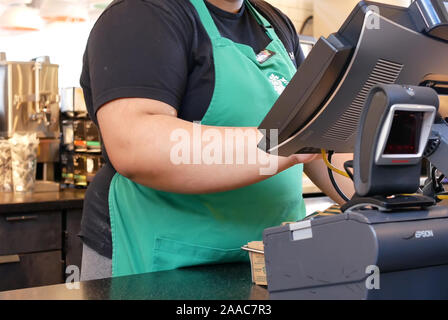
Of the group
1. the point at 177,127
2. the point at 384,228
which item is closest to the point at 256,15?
the point at 177,127

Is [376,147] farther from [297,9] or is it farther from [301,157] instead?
[297,9]

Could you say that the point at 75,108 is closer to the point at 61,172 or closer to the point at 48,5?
the point at 61,172

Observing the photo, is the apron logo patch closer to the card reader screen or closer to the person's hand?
the person's hand

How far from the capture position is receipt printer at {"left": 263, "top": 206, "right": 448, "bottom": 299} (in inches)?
27.9

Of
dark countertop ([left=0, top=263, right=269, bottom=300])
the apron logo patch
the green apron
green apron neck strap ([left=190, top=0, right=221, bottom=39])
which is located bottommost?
dark countertop ([left=0, top=263, right=269, bottom=300])

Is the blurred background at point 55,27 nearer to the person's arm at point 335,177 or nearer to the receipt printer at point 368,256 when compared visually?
the person's arm at point 335,177

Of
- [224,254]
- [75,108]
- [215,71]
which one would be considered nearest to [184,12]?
[215,71]

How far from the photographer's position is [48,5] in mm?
3887

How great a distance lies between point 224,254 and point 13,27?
307 centimetres

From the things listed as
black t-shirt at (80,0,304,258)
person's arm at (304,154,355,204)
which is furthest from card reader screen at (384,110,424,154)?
person's arm at (304,154,355,204)

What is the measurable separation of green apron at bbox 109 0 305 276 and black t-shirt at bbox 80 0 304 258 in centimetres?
Result: 3

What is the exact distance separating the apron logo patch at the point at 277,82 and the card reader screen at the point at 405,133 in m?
0.51

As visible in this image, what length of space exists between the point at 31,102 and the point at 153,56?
84.3 inches

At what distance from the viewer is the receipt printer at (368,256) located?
71 centimetres
